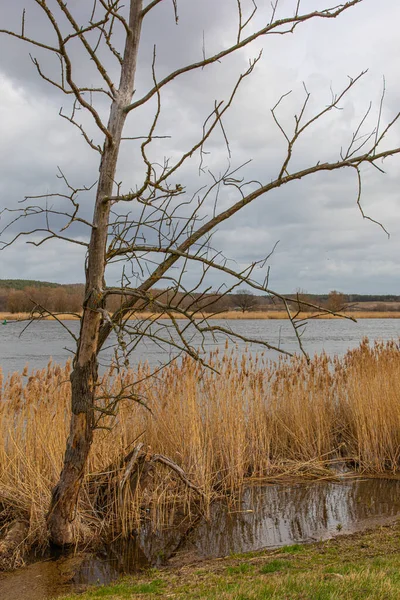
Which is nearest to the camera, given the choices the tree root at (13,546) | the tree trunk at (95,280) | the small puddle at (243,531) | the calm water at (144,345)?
the tree trunk at (95,280)

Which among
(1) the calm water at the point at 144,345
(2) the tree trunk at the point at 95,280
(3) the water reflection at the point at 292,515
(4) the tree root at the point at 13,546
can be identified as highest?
(2) the tree trunk at the point at 95,280

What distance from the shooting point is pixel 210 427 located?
6312 millimetres

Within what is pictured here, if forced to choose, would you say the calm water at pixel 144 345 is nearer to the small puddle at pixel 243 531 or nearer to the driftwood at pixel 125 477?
the driftwood at pixel 125 477

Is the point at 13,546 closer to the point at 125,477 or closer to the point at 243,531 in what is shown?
the point at 125,477

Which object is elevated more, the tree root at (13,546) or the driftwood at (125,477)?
the driftwood at (125,477)

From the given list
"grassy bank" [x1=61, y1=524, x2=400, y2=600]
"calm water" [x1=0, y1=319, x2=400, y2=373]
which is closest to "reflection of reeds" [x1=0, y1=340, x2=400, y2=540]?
"calm water" [x1=0, y1=319, x2=400, y2=373]

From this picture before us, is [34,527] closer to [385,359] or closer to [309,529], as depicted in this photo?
[309,529]

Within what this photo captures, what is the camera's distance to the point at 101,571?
14.1 ft

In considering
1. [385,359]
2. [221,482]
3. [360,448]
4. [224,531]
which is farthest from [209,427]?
[385,359]

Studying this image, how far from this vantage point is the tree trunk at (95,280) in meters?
3.84

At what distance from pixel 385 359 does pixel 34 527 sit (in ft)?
18.1

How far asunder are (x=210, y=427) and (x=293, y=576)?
2942 millimetres

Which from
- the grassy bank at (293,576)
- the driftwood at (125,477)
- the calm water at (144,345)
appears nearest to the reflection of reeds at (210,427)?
the driftwood at (125,477)

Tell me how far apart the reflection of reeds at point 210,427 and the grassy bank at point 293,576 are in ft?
3.51
